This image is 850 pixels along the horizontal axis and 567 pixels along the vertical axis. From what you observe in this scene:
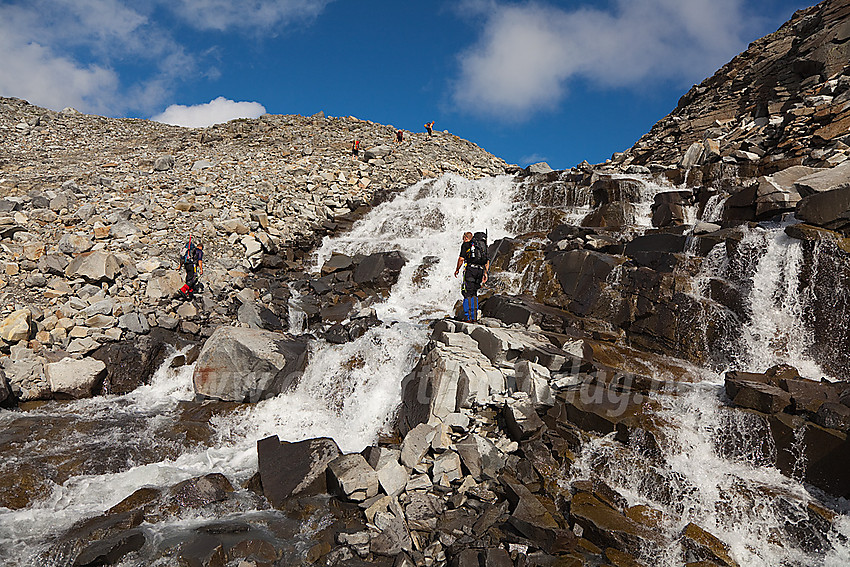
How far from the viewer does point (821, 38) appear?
20.1m

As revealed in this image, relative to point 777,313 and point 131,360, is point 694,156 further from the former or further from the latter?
point 131,360

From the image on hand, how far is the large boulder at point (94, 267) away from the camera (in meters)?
13.6

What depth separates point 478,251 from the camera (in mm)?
11430

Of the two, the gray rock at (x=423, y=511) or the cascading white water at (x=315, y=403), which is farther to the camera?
the cascading white water at (x=315, y=403)

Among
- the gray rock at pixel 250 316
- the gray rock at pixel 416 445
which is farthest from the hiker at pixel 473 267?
the gray rock at pixel 250 316

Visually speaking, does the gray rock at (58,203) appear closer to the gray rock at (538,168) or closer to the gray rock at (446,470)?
the gray rock at (446,470)

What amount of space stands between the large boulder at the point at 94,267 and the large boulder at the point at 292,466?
9.15m

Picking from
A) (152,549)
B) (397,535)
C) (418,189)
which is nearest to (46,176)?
(418,189)

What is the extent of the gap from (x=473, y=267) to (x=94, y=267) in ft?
38.4

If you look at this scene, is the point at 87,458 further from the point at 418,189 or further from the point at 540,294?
the point at 418,189

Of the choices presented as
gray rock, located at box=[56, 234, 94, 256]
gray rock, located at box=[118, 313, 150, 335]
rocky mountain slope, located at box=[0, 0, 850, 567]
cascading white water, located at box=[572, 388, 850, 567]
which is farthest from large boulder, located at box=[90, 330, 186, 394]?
cascading white water, located at box=[572, 388, 850, 567]

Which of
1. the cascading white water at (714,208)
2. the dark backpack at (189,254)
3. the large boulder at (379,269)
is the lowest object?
the dark backpack at (189,254)

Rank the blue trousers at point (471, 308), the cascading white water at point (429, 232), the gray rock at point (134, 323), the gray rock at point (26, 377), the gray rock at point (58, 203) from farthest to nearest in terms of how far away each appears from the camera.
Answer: the gray rock at point (58, 203), the cascading white water at point (429, 232), the gray rock at point (134, 323), the blue trousers at point (471, 308), the gray rock at point (26, 377)

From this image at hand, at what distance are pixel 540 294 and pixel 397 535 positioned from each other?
345 inches
